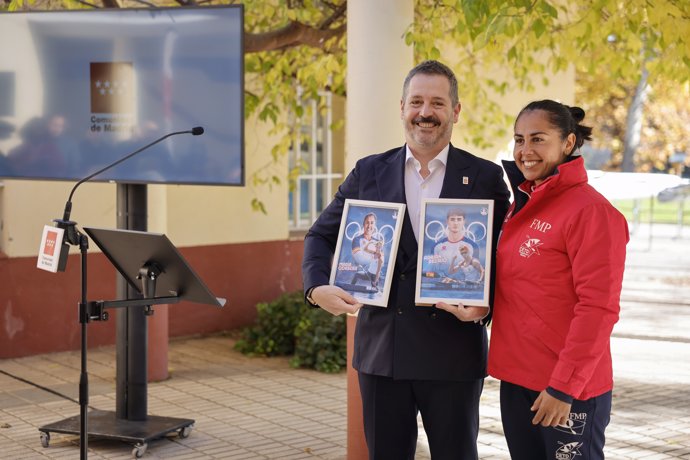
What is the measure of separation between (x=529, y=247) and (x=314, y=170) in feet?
26.3

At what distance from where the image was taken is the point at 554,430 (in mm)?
3635

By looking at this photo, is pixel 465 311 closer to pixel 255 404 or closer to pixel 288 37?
pixel 255 404

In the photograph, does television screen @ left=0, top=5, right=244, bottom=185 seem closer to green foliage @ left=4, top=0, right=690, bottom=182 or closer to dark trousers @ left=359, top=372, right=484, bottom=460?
green foliage @ left=4, top=0, right=690, bottom=182

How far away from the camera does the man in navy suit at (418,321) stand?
395cm

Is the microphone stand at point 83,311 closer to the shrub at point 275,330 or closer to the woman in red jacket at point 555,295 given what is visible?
the woman in red jacket at point 555,295

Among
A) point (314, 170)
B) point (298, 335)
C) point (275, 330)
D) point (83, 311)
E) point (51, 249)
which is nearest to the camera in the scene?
point (83, 311)

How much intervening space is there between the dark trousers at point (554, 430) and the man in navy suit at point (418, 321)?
23 centimetres

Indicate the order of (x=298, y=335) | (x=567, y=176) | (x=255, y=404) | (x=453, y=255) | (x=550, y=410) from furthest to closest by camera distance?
(x=298, y=335), (x=255, y=404), (x=453, y=255), (x=567, y=176), (x=550, y=410)

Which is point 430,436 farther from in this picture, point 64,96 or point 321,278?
point 64,96

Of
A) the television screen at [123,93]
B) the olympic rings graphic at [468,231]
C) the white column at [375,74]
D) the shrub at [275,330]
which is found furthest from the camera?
the shrub at [275,330]

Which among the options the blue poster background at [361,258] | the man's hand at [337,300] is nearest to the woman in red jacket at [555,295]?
the blue poster background at [361,258]

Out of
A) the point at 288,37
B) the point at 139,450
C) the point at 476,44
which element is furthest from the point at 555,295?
the point at 288,37

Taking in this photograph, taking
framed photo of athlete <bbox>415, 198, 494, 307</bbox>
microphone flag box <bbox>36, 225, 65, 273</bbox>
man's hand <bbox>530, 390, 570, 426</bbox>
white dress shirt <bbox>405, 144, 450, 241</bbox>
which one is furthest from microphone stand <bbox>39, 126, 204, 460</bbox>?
man's hand <bbox>530, 390, 570, 426</bbox>

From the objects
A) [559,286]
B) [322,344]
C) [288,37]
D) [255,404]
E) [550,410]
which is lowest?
[255,404]
